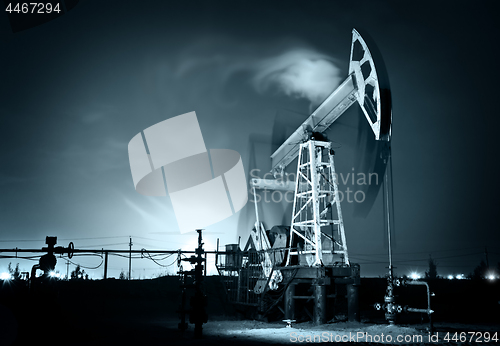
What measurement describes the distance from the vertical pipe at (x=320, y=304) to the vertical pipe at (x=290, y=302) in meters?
1.43

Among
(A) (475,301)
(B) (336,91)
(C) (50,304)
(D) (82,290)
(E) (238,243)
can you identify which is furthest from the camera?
(A) (475,301)

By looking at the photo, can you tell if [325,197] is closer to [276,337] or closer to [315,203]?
[315,203]

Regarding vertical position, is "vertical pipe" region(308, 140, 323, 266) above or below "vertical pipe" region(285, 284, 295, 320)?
above

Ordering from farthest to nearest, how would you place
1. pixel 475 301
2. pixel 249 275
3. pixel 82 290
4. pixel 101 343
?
pixel 475 301
pixel 82 290
pixel 249 275
pixel 101 343

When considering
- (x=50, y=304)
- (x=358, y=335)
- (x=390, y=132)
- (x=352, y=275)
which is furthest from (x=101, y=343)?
(x=390, y=132)

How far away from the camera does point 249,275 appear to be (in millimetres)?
18031

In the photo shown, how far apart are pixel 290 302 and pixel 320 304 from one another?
178 centimetres

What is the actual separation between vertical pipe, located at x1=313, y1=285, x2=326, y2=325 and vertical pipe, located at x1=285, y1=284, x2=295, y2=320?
143cm

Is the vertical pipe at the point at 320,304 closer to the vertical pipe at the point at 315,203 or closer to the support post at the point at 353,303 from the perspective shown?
the vertical pipe at the point at 315,203

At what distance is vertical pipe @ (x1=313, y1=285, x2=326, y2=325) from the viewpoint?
48.1 feet

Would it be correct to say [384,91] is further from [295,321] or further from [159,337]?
[159,337]

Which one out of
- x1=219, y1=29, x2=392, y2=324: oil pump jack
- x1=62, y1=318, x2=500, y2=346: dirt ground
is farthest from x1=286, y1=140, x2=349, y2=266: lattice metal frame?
x1=62, y1=318, x2=500, y2=346: dirt ground

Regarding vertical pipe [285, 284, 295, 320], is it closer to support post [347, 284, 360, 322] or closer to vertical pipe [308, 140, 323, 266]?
vertical pipe [308, 140, 323, 266]

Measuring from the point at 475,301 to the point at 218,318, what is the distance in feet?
67.7
